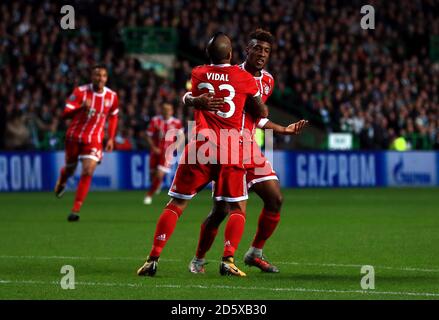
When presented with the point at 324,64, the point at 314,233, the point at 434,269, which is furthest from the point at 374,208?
the point at 324,64

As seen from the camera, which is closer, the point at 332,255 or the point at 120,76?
the point at 332,255

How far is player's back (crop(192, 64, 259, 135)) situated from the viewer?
9.68m

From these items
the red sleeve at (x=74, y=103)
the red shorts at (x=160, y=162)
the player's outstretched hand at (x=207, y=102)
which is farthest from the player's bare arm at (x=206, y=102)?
the red shorts at (x=160, y=162)

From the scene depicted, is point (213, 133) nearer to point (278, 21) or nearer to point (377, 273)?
point (377, 273)

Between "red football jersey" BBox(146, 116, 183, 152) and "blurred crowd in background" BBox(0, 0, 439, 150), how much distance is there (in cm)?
484

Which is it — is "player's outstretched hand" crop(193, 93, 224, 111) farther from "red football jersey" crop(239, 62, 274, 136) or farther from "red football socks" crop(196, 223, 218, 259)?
"red football socks" crop(196, 223, 218, 259)

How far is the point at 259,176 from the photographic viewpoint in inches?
413

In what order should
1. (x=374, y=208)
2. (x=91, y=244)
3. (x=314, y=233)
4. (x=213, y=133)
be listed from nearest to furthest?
(x=213, y=133) → (x=91, y=244) → (x=314, y=233) → (x=374, y=208)

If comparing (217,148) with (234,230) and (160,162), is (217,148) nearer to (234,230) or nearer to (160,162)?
(234,230)

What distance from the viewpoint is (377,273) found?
32.6ft

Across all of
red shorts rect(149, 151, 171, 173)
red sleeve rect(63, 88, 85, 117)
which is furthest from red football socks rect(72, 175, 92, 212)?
red shorts rect(149, 151, 171, 173)

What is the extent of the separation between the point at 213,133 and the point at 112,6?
24.9m

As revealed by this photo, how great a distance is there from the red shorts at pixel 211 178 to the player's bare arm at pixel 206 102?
0.46 m
